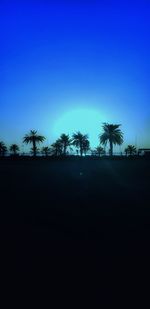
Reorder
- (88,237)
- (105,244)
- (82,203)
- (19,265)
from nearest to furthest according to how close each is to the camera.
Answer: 1. (19,265)
2. (105,244)
3. (88,237)
4. (82,203)

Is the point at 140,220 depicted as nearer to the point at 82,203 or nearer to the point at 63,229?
the point at 63,229

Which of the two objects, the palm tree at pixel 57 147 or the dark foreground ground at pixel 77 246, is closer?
the dark foreground ground at pixel 77 246

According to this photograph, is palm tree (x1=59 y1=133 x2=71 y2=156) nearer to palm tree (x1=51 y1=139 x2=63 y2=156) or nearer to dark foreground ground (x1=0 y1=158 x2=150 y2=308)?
palm tree (x1=51 y1=139 x2=63 y2=156)

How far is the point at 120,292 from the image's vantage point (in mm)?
4840

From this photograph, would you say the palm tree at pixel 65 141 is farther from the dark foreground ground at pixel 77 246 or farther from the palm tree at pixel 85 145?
the dark foreground ground at pixel 77 246

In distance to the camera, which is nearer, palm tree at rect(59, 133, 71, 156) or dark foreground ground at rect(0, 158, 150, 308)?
dark foreground ground at rect(0, 158, 150, 308)

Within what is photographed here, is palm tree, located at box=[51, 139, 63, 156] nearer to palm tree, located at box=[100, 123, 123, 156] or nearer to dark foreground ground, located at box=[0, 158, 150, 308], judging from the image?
palm tree, located at box=[100, 123, 123, 156]


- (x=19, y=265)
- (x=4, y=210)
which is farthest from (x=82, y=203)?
(x=19, y=265)

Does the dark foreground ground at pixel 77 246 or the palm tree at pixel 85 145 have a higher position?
the palm tree at pixel 85 145

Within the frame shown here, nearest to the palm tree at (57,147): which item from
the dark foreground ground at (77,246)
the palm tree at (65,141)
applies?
the palm tree at (65,141)

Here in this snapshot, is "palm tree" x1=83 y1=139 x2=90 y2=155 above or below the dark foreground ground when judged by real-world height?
above

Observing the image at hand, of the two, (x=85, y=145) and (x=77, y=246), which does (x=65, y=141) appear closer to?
(x=85, y=145)

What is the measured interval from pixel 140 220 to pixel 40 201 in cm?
464

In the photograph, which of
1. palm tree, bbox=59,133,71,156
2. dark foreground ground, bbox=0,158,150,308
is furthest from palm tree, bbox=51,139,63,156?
dark foreground ground, bbox=0,158,150,308
